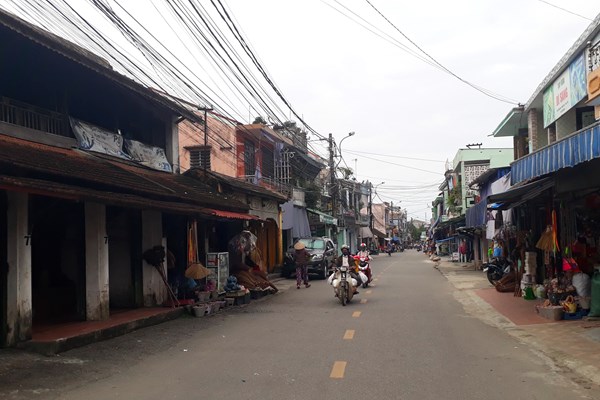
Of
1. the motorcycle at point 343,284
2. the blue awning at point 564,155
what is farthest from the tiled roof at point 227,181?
the blue awning at point 564,155

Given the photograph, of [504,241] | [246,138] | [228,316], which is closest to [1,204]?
[228,316]

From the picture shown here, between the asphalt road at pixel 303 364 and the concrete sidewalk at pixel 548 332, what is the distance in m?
0.27

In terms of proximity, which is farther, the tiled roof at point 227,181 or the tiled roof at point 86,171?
the tiled roof at point 227,181

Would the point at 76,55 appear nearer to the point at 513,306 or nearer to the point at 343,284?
the point at 343,284

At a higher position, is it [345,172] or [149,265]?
[345,172]

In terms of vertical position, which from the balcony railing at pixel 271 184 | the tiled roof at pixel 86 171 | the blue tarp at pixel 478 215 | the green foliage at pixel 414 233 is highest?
the balcony railing at pixel 271 184

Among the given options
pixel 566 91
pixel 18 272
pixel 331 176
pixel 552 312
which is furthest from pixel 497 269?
pixel 331 176

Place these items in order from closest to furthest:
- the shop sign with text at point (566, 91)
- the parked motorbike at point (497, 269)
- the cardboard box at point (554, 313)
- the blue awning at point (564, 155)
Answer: the blue awning at point (564, 155), the cardboard box at point (554, 313), the shop sign with text at point (566, 91), the parked motorbike at point (497, 269)

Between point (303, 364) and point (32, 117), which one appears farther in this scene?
point (32, 117)

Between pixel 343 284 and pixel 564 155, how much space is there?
281 inches

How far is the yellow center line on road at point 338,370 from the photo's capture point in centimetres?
703

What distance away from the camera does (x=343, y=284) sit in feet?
48.6

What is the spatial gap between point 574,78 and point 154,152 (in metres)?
11.3

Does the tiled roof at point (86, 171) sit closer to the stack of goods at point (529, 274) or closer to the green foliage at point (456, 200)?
the stack of goods at point (529, 274)
